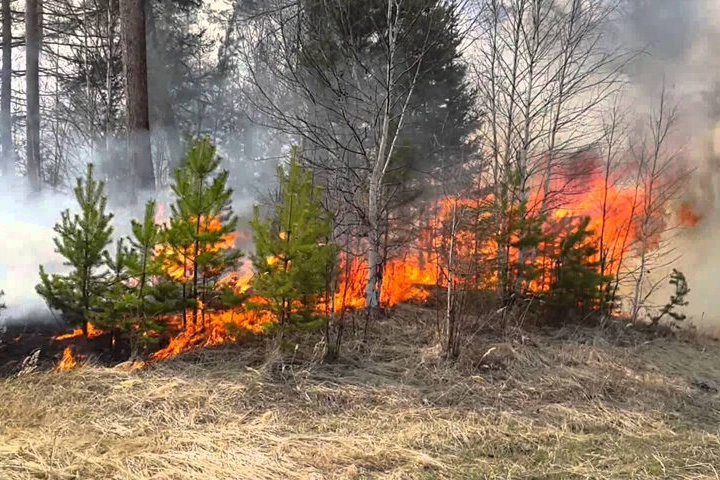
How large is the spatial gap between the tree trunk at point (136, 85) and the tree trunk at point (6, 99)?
8.70 m

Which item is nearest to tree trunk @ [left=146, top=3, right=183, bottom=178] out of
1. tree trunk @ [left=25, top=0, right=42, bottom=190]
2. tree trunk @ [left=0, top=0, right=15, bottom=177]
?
tree trunk @ [left=25, top=0, right=42, bottom=190]

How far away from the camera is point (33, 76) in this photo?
13938 millimetres

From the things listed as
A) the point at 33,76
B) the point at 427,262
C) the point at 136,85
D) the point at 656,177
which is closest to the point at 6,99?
the point at 33,76

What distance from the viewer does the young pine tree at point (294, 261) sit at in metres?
5.56

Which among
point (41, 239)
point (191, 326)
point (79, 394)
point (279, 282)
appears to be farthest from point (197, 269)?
point (41, 239)

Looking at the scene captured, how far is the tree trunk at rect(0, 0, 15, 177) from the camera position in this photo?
14.7 m

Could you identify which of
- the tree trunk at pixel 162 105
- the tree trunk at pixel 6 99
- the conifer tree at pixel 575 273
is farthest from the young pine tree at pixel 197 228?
the tree trunk at pixel 6 99

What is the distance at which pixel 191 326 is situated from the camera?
6023mm

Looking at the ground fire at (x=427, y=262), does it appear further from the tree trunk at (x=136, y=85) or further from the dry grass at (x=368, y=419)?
the tree trunk at (x=136, y=85)

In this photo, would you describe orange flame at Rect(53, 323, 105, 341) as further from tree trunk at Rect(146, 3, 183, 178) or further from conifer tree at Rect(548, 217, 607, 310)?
tree trunk at Rect(146, 3, 183, 178)

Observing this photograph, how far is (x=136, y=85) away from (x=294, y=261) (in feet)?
15.8

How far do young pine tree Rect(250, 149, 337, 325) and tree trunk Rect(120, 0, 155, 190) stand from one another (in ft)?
11.9

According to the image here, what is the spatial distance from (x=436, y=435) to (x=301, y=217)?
110 inches

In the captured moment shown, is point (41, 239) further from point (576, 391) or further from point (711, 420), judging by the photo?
point (711, 420)
